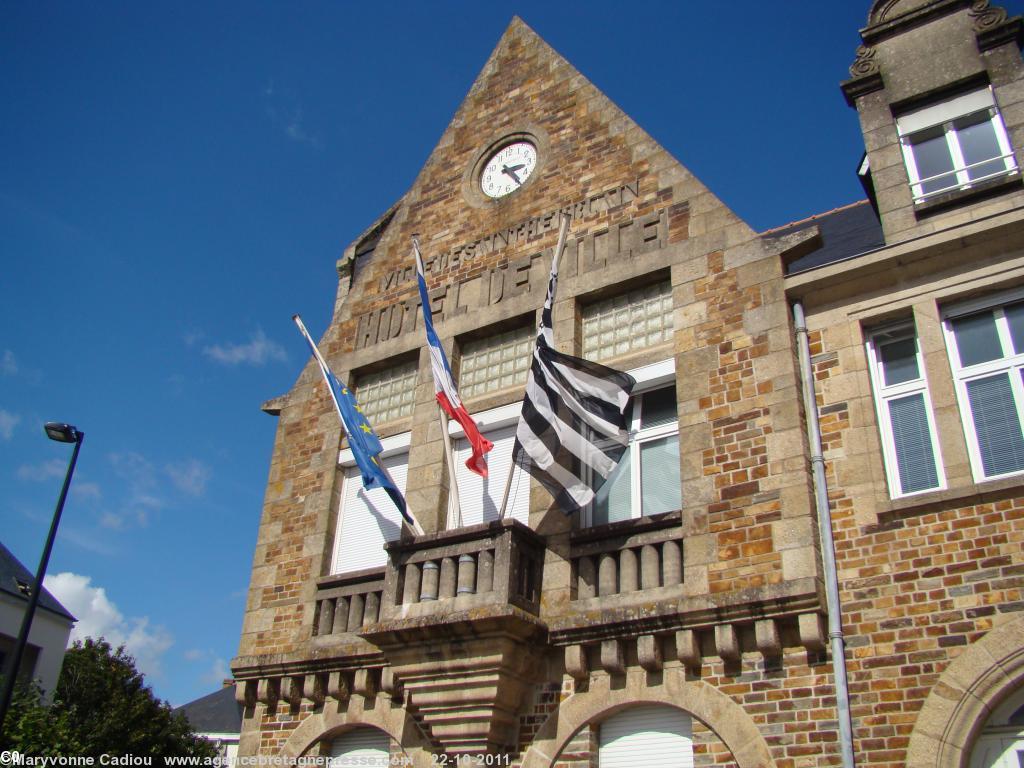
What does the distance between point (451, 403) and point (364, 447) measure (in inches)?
46.0

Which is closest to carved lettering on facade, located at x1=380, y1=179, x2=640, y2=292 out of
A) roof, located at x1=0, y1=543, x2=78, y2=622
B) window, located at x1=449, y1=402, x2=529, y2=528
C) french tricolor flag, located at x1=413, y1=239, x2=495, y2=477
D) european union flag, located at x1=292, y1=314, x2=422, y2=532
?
french tricolor flag, located at x1=413, y1=239, x2=495, y2=477

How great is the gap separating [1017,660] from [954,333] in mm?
3285

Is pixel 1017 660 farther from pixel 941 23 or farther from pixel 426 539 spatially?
pixel 941 23

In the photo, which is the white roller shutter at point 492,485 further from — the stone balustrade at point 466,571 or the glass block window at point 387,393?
the glass block window at point 387,393

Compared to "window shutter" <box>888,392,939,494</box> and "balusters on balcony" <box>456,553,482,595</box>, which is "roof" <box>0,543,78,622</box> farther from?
"window shutter" <box>888,392,939,494</box>

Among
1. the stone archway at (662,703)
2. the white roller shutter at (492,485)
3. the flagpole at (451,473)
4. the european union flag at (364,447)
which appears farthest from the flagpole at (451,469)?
the stone archway at (662,703)

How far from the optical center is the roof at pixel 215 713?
4059 centimetres

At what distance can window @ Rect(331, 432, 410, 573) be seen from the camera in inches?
491

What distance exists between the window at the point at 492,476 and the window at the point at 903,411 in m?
4.06

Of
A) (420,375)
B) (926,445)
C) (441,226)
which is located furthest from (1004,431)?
(441,226)

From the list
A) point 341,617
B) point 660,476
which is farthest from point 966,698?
point 341,617

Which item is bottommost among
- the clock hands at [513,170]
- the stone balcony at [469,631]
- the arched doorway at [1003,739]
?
the arched doorway at [1003,739]

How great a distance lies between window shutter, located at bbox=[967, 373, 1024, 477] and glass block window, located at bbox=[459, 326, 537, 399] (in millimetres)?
5353

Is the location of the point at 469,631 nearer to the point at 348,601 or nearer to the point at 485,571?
the point at 485,571
